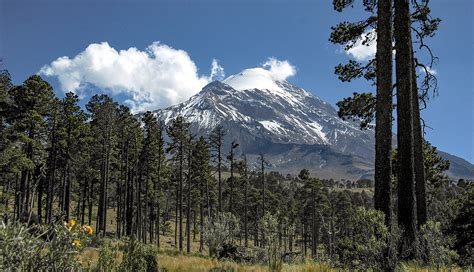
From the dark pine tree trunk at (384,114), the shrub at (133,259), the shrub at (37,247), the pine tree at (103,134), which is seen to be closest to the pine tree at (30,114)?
the pine tree at (103,134)

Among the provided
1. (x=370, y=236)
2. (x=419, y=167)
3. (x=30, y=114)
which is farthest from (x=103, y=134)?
(x=370, y=236)

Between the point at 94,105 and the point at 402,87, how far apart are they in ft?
108

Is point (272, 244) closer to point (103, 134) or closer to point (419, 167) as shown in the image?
point (419, 167)

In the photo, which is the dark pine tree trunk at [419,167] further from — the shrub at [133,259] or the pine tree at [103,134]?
the pine tree at [103,134]

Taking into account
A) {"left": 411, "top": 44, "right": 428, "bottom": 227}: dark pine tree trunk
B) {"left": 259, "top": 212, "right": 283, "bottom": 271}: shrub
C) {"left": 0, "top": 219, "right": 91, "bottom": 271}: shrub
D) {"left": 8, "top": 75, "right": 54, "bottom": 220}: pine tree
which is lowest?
{"left": 259, "top": 212, "right": 283, "bottom": 271}: shrub

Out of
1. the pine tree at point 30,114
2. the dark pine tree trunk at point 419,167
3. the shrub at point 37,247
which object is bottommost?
the shrub at point 37,247

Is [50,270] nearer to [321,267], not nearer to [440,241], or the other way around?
[321,267]

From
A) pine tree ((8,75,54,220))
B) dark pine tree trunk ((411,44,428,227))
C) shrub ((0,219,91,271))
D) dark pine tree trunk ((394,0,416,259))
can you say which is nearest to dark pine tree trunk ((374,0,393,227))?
dark pine tree trunk ((394,0,416,259))

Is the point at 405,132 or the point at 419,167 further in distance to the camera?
the point at 419,167

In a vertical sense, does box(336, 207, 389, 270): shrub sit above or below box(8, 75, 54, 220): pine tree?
below

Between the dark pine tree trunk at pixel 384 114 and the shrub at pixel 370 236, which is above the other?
the dark pine tree trunk at pixel 384 114

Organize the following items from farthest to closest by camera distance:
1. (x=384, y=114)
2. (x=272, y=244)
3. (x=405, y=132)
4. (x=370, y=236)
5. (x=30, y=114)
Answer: (x=30, y=114)
(x=405, y=132)
(x=384, y=114)
(x=272, y=244)
(x=370, y=236)

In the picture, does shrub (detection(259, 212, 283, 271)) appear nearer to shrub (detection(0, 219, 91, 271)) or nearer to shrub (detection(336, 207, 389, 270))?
shrub (detection(336, 207, 389, 270))

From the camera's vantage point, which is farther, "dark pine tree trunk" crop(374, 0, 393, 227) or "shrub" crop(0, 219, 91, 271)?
"dark pine tree trunk" crop(374, 0, 393, 227)
